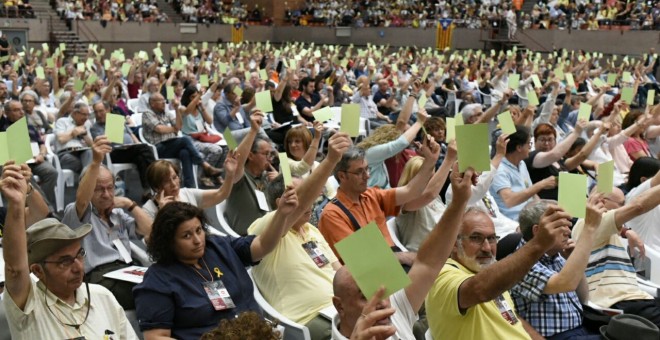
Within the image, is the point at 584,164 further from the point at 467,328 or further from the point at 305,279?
the point at 467,328

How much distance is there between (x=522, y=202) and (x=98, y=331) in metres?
3.14

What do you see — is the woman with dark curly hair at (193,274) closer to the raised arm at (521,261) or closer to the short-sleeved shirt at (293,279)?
the short-sleeved shirt at (293,279)

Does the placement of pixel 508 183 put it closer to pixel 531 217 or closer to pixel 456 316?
pixel 531 217

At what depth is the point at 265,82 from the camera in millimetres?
12188

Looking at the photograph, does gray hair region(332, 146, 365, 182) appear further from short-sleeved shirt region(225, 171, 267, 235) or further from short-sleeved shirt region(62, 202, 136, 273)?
short-sleeved shirt region(62, 202, 136, 273)

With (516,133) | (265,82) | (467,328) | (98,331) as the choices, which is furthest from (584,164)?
(265,82)

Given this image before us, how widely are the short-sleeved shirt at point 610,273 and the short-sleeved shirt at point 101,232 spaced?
7.95ft

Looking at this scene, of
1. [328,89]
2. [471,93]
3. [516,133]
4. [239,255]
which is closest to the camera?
[239,255]

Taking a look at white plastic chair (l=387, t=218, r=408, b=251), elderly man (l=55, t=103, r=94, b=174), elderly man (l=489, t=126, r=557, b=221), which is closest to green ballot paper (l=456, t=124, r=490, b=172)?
white plastic chair (l=387, t=218, r=408, b=251)

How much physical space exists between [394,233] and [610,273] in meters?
1.35

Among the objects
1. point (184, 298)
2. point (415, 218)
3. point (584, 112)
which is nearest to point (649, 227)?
point (415, 218)

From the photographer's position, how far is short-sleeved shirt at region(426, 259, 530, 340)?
2.83m

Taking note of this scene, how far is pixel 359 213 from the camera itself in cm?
438

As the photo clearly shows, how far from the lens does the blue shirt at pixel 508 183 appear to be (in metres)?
5.42
